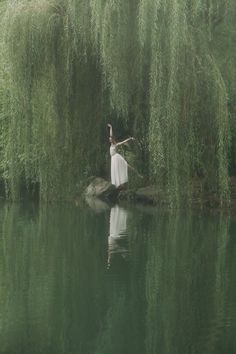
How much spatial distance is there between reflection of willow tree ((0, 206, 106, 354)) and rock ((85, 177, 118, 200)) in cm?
628

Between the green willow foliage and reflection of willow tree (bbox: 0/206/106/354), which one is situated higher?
the green willow foliage

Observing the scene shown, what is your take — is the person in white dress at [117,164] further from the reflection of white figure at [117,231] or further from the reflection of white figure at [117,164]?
the reflection of white figure at [117,231]

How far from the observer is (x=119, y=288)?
738 centimetres

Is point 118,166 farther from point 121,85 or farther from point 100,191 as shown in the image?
point 100,191

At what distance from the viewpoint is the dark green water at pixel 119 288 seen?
18.5ft

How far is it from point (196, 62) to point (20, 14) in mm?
3442

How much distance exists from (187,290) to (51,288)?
1443 mm

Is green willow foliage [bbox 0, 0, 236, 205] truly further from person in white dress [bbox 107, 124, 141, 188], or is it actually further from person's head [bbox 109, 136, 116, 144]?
person in white dress [bbox 107, 124, 141, 188]

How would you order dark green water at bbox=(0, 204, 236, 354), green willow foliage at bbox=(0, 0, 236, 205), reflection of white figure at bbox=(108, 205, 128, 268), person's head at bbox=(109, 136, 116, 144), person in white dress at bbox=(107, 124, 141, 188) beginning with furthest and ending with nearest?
person in white dress at bbox=(107, 124, 141, 188), person's head at bbox=(109, 136, 116, 144), green willow foliage at bbox=(0, 0, 236, 205), reflection of white figure at bbox=(108, 205, 128, 268), dark green water at bbox=(0, 204, 236, 354)

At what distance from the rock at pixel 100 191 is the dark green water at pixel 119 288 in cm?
608

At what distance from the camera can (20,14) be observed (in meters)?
13.0

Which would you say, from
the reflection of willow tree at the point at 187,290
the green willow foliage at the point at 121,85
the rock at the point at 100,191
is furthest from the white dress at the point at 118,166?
the reflection of willow tree at the point at 187,290

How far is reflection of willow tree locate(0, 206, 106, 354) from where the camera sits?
5.68 metres

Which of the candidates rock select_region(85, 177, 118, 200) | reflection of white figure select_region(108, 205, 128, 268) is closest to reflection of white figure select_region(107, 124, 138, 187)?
reflection of white figure select_region(108, 205, 128, 268)
